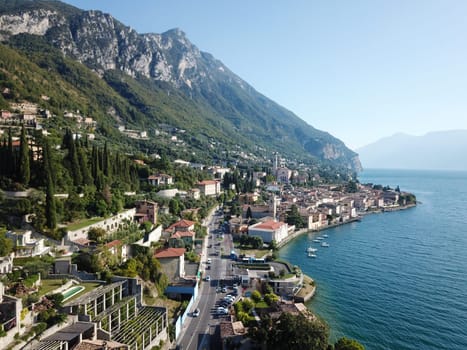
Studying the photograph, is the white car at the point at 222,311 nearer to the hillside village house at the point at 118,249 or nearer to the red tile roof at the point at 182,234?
the hillside village house at the point at 118,249

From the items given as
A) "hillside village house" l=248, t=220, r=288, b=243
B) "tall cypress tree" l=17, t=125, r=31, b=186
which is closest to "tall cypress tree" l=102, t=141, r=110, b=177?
"tall cypress tree" l=17, t=125, r=31, b=186

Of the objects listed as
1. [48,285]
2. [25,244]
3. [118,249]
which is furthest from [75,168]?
[48,285]

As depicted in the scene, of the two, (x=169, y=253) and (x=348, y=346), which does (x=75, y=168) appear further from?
(x=348, y=346)

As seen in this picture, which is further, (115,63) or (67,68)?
(115,63)

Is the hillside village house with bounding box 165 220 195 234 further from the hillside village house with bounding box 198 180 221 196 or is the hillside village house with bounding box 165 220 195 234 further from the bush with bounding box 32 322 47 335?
the bush with bounding box 32 322 47 335

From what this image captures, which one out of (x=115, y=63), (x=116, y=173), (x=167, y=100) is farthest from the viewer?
(x=167, y=100)

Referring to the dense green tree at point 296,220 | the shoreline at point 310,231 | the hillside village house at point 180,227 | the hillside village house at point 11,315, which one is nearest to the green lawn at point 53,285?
the hillside village house at point 11,315

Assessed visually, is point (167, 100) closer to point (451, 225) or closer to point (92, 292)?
point (451, 225)

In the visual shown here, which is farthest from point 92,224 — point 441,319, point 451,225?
point 451,225
